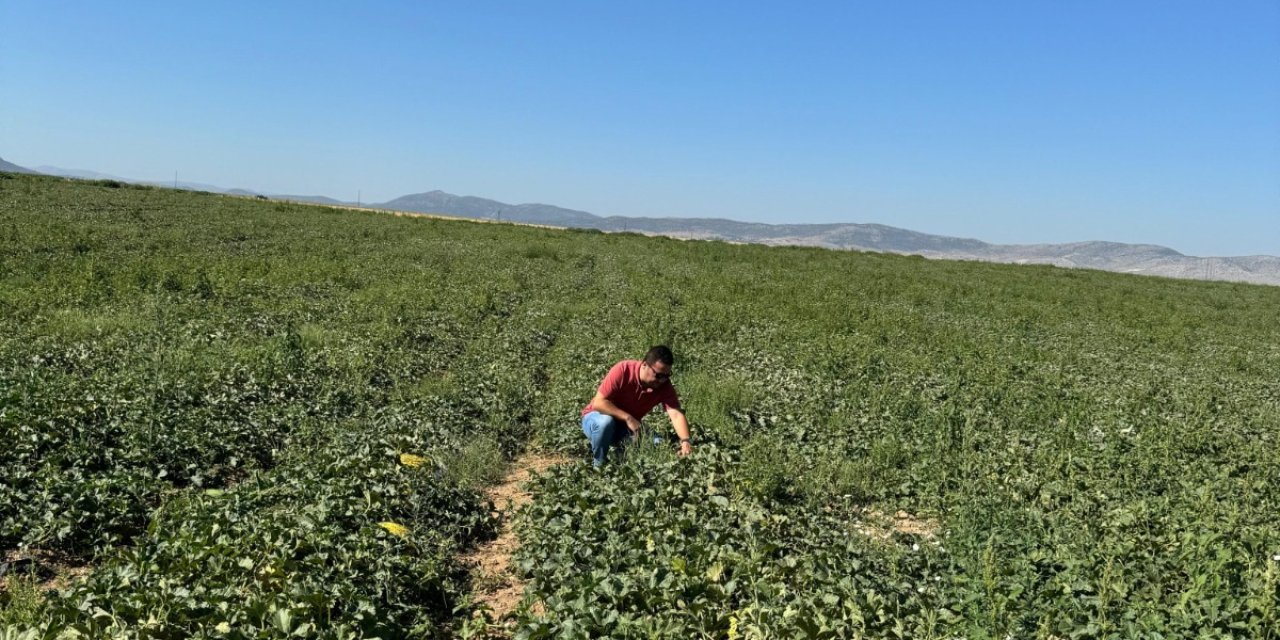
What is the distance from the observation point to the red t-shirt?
26.0ft

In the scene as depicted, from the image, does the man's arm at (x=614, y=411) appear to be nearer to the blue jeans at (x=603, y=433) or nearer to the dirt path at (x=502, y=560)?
the blue jeans at (x=603, y=433)

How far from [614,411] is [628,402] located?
304 mm

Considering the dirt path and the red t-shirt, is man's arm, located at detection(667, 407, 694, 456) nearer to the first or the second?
the red t-shirt

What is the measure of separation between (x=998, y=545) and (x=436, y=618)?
412cm

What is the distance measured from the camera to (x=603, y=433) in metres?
7.82

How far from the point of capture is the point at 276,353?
1115cm

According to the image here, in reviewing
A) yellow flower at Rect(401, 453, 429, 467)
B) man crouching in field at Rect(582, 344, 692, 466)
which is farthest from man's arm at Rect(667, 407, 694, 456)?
yellow flower at Rect(401, 453, 429, 467)

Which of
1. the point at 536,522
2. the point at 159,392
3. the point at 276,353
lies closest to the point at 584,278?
the point at 276,353

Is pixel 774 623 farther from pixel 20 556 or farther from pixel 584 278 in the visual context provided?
pixel 584 278

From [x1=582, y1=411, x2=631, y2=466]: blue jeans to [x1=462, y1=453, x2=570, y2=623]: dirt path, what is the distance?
0.85m

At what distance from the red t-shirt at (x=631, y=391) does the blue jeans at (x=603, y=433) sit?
178 millimetres

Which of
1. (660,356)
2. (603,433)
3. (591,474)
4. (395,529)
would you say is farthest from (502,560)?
(660,356)

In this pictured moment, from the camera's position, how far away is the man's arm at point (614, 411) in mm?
7736

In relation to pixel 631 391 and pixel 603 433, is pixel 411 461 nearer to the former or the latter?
pixel 603 433
